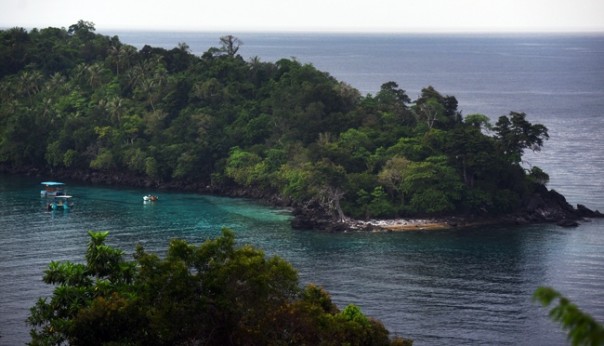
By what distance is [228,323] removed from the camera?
117 ft

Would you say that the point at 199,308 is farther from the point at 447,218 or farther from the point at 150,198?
the point at 150,198

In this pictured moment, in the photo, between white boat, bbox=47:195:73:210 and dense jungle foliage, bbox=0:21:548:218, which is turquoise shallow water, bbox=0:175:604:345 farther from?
dense jungle foliage, bbox=0:21:548:218

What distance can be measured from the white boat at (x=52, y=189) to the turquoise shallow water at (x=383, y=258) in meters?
0.94

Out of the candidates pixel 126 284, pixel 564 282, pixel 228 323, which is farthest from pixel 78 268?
pixel 564 282

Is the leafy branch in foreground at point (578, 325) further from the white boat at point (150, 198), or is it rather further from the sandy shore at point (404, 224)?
the white boat at point (150, 198)

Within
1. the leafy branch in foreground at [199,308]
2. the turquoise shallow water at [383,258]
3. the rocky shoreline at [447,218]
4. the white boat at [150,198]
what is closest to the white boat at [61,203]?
the turquoise shallow water at [383,258]

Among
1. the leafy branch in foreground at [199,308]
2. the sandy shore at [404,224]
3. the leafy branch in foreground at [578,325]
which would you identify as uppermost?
the leafy branch in foreground at [578,325]

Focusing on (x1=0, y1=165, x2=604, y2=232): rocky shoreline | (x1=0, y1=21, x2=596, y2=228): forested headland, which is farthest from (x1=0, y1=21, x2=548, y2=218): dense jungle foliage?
(x1=0, y1=165, x2=604, y2=232): rocky shoreline

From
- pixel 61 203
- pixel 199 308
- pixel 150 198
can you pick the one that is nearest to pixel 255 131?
pixel 150 198

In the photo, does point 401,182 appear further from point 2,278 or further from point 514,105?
point 514,105

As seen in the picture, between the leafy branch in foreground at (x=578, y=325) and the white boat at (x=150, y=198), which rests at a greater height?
the leafy branch in foreground at (x=578, y=325)

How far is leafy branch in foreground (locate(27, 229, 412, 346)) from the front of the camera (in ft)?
113

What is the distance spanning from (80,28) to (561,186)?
6593cm

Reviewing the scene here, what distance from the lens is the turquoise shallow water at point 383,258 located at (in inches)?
1911
